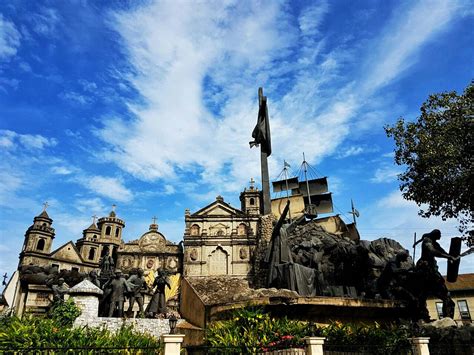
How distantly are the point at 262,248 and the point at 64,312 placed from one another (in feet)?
28.2

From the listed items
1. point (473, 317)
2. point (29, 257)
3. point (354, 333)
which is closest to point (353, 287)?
point (354, 333)

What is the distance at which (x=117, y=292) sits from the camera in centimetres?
1338

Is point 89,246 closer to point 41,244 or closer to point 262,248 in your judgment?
point 41,244

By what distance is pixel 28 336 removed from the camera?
7359 millimetres

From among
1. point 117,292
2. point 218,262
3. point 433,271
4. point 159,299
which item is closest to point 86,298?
point 117,292

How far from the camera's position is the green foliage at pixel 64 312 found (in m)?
10.1

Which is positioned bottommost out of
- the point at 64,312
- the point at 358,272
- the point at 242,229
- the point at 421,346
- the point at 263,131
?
the point at 421,346

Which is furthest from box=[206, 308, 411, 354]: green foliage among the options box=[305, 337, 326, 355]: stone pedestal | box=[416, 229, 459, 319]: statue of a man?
box=[416, 229, 459, 319]: statue of a man

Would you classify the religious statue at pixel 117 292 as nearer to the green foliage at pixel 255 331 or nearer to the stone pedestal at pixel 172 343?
the green foliage at pixel 255 331

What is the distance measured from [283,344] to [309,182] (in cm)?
5089

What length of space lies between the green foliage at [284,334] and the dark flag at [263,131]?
10.8 m

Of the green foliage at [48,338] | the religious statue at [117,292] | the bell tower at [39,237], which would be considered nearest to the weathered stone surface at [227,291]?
the religious statue at [117,292]

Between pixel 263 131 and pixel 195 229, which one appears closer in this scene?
pixel 263 131

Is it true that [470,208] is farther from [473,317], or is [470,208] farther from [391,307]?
[473,317]
